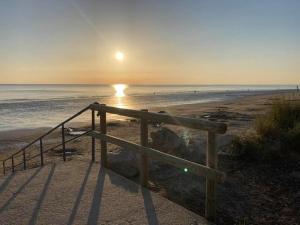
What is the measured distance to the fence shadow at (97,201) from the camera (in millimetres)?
4305

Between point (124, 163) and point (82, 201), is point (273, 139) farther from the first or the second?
point (82, 201)

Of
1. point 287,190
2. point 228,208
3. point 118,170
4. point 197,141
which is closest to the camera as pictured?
point 228,208

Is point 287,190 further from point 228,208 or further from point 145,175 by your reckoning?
point 145,175

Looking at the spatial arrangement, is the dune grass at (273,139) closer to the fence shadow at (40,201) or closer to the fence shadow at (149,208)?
the fence shadow at (149,208)

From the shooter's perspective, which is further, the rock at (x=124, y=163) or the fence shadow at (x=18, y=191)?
the rock at (x=124, y=163)

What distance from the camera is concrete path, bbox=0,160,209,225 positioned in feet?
14.2

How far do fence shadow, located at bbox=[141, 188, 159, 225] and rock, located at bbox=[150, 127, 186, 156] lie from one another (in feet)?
9.43

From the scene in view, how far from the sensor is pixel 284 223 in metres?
4.76

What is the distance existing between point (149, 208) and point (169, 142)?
3.95 metres

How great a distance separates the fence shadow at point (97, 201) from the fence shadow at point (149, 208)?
0.66 metres

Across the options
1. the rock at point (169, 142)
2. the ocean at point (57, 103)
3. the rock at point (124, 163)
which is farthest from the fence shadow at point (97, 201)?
the ocean at point (57, 103)

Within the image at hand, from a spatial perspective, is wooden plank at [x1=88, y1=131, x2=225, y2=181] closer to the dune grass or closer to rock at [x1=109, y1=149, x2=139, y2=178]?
rock at [x1=109, y1=149, x2=139, y2=178]

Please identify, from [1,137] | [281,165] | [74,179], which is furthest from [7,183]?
[1,137]

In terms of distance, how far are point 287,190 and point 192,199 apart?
1.75m
